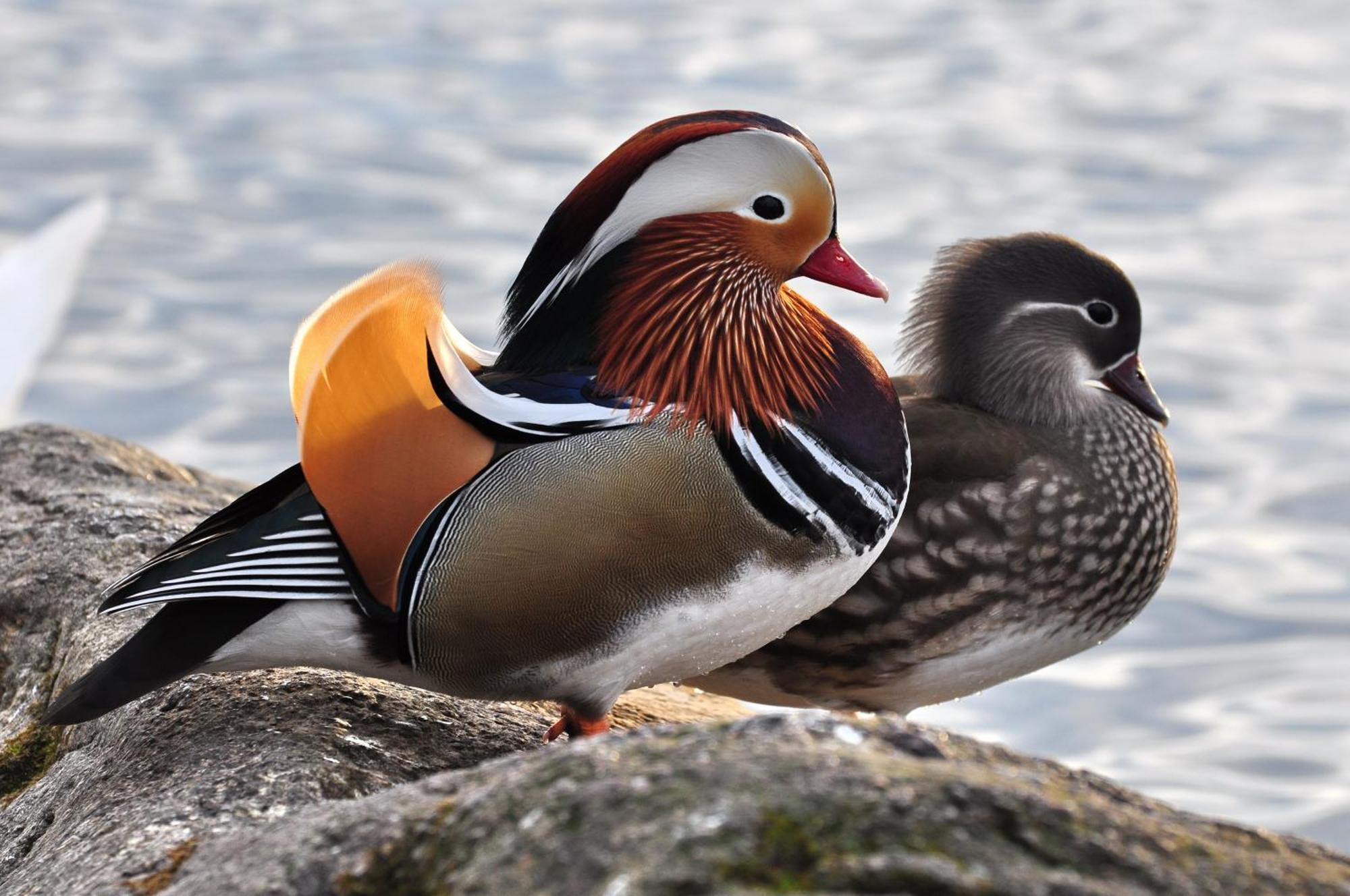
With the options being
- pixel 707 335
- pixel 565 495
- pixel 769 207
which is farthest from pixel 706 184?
pixel 565 495

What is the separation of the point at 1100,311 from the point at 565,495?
5.88 feet

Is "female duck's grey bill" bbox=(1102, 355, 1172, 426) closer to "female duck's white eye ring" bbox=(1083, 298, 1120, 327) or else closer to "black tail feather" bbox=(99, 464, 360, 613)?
"female duck's white eye ring" bbox=(1083, 298, 1120, 327)

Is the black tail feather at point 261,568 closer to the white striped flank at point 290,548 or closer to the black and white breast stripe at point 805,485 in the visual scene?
the white striped flank at point 290,548

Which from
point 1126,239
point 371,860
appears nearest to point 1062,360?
point 371,860

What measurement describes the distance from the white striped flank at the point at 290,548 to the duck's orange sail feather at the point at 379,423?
0.03 metres

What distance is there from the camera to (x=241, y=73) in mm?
9500

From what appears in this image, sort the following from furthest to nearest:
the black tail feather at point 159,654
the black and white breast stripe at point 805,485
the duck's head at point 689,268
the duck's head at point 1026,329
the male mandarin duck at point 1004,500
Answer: the duck's head at point 1026,329, the male mandarin duck at point 1004,500, the duck's head at point 689,268, the black and white breast stripe at point 805,485, the black tail feather at point 159,654

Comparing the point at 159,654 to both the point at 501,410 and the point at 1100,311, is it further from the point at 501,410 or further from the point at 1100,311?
the point at 1100,311

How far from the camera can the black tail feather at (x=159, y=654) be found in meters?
2.30

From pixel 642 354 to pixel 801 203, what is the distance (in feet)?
1.08

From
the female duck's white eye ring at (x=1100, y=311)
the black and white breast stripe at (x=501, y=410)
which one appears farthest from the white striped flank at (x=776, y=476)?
the female duck's white eye ring at (x=1100, y=311)

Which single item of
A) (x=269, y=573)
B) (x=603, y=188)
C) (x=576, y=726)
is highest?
(x=603, y=188)

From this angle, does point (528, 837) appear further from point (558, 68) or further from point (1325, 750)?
point (558, 68)

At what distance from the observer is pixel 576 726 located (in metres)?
2.55
